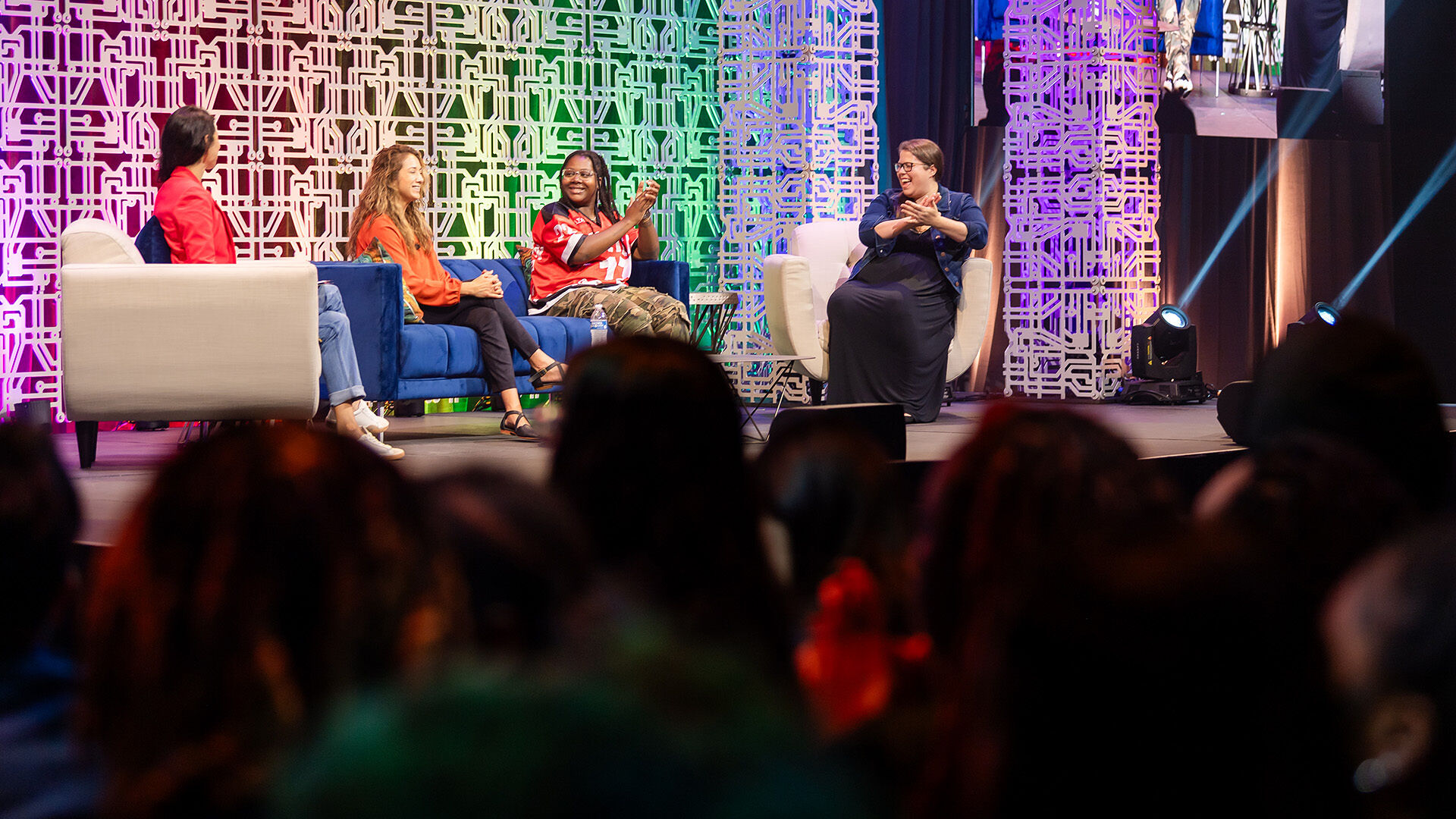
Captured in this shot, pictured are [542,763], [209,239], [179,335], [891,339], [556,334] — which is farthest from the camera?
[891,339]

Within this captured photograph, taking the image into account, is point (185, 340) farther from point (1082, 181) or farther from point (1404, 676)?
point (1082, 181)

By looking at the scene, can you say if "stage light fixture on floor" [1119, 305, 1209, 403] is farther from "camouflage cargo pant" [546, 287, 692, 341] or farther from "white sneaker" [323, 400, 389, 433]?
"white sneaker" [323, 400, 389, 433]

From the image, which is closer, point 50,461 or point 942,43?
point 50,461

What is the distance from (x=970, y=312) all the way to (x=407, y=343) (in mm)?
2447

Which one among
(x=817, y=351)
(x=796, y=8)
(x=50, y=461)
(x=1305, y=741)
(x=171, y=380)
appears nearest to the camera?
(x=1305, y=741)

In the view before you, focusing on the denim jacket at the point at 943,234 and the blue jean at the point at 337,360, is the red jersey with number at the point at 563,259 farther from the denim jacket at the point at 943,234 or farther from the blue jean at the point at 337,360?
the blue jean at the point at 337,360

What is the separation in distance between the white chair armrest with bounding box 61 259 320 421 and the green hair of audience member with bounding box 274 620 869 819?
386 centimetres

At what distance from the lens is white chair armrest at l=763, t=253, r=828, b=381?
5.73 meters

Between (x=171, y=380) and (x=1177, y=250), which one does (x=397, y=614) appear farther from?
(x=1177, y=250)

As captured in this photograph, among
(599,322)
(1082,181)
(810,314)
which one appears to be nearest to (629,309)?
(599,322)

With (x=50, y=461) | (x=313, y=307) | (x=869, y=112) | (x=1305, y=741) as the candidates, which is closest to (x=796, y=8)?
(x=869, y=112)

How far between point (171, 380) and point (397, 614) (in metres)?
3.59

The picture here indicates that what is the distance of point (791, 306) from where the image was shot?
A: 5746 millimetres

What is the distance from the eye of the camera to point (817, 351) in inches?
232
